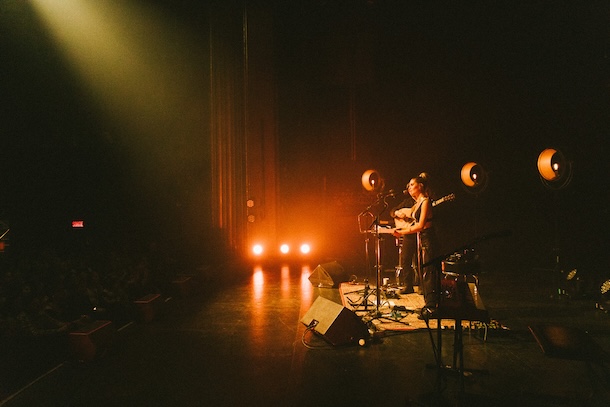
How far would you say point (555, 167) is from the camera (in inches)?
260

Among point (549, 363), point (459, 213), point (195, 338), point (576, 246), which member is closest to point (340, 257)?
point (459, 213)

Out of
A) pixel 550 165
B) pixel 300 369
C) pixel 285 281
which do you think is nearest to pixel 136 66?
pixel 285 281

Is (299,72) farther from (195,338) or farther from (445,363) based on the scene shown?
(445,363)

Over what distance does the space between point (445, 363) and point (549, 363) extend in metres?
0.96

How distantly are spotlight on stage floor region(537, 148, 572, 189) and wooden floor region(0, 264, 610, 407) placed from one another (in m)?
2.17

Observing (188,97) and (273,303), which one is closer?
(273,303)

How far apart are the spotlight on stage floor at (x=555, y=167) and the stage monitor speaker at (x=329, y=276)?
3883mm

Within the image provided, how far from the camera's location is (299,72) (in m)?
10.8

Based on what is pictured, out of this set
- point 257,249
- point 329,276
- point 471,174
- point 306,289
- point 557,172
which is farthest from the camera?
point 257,249

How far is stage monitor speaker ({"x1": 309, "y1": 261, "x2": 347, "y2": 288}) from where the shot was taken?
23.7 feet

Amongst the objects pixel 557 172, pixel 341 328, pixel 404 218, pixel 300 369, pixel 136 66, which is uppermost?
pixel 136 66

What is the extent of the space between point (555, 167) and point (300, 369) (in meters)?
5.51

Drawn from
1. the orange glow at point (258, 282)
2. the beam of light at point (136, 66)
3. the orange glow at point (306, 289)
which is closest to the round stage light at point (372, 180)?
the orange glow at point (306, 289)

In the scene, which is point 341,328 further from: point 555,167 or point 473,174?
point 473,174
